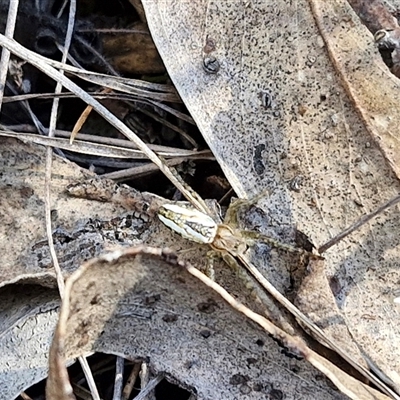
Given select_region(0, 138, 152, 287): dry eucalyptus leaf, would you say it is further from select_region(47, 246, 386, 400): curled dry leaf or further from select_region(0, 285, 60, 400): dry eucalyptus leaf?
select_region(47, 246, 386, 400): curled dry leaf

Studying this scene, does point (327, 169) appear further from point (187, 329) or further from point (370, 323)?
point (187, 329)

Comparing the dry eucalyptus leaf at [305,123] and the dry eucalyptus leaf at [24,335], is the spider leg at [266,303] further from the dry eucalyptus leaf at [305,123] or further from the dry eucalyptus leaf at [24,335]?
the dry eucalyptus leaf at [24,335]

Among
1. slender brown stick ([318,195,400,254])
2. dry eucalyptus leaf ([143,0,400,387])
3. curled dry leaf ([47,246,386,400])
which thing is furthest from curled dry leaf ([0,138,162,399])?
slender brown stick ([318,195,400,254])

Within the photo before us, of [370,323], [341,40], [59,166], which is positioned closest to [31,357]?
[59,166]

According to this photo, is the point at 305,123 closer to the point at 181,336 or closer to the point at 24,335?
the point at 181,336

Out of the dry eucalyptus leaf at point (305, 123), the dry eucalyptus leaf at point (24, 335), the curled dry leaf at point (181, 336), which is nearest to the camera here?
the curled dry leaf at point (181, 336)

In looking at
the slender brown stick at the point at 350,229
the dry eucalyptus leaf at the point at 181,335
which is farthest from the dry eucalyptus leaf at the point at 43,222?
the slender brown stick at the point at 350,229
